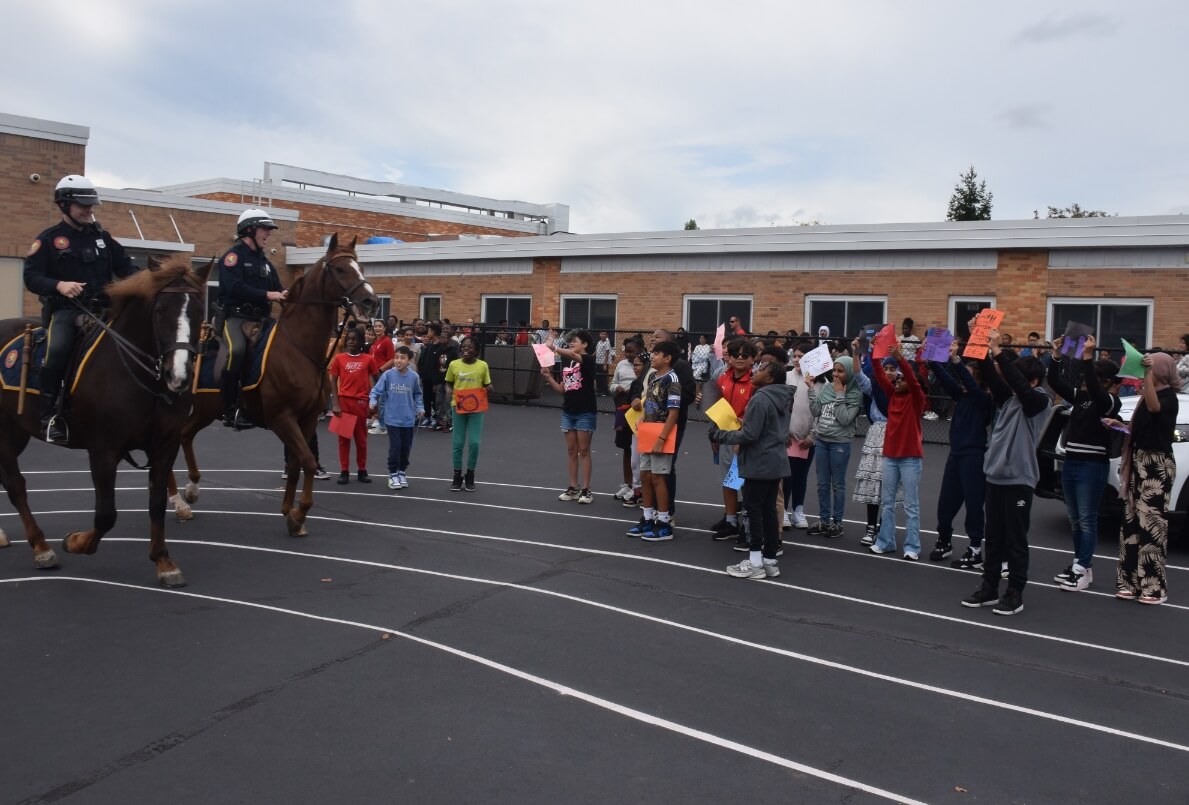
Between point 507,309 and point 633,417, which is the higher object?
point 507,309

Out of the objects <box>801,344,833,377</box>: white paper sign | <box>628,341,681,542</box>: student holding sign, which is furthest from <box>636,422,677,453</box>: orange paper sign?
<box>801,344,833,377</box>: white paper sign

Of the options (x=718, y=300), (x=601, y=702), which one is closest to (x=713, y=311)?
(x=718, y=300)

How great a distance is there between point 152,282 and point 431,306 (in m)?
26.1

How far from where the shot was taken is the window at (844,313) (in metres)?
23.1

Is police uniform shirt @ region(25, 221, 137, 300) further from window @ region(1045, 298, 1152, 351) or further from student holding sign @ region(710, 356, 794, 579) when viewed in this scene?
window @ region(1045, 298, 1152, 351)

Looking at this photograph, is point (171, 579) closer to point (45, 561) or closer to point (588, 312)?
point (45, 561)

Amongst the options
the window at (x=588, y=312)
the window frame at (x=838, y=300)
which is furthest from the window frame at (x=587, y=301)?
the window frame at (x=838, y=300)

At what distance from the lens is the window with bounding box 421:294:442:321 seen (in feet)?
108

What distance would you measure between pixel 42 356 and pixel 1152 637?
28.1 feet

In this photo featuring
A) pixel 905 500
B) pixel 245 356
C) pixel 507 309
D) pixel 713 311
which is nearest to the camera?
pixel 905 500

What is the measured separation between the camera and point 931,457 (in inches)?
664

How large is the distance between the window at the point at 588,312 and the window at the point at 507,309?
1.29m

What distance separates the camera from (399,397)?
41.2ft

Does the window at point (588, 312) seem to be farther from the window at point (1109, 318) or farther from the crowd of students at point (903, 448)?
the crowd of students at point (903, 448)
